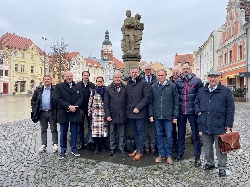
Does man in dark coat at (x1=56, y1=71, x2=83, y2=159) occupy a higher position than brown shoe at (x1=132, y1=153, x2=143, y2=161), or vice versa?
man in dark coat at (x1=56, y1=71, x2=83, y2=159)

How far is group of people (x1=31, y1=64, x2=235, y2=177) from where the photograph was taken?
4477 millimetres

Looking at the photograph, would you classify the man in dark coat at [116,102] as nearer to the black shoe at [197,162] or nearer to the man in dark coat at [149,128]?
the man in dark coat at [149,128]

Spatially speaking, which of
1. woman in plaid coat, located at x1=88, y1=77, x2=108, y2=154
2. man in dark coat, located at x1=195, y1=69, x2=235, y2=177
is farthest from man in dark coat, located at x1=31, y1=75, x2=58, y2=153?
man in dark coat, located at x1=195, y1=69, x2=235, y2=177

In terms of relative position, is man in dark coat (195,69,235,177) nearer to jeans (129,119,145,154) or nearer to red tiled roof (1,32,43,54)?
jeans (129,119,145,154)

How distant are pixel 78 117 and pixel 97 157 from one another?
102 centimetres

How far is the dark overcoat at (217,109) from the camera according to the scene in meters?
4.31

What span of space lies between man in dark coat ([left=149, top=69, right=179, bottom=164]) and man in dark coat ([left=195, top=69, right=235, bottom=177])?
0.53m

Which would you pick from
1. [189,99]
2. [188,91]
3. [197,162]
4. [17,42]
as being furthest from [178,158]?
[17,42]

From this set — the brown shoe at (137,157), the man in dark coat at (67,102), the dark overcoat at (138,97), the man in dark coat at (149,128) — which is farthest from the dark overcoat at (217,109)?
the man in dark coat at (67,102)

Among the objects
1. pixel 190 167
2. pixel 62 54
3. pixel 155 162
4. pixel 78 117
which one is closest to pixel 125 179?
pixel 155 162

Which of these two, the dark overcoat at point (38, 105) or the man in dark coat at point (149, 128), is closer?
the man in dark coat at point (149, 128)

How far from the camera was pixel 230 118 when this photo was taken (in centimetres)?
429

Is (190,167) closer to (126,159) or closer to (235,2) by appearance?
(126,159)

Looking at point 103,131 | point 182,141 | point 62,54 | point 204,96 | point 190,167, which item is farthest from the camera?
point 62,54
